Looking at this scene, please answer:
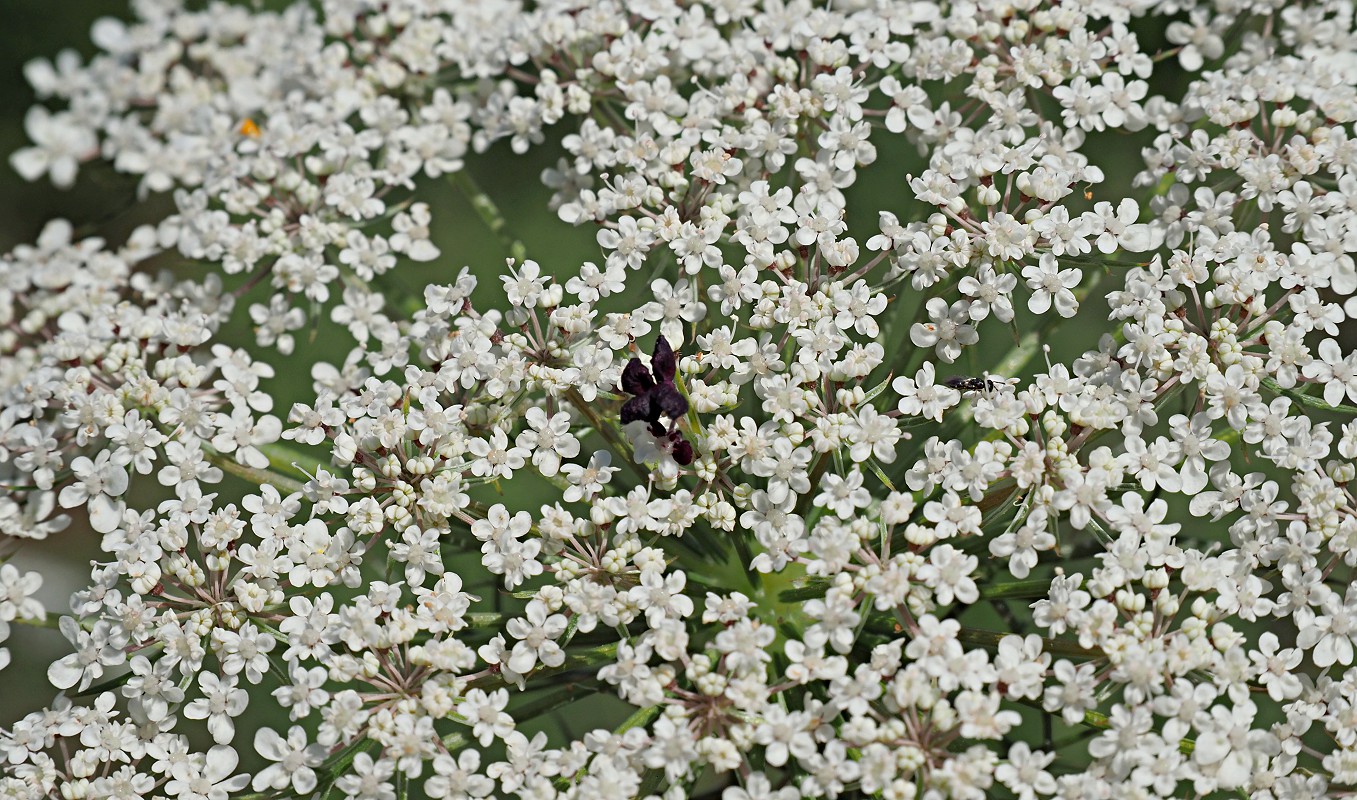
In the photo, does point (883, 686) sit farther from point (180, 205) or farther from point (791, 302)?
point (180, 205)

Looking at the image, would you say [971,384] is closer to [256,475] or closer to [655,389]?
[655,389]

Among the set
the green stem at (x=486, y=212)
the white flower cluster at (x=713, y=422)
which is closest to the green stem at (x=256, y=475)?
the white flower cluster at (x=713, y=422)

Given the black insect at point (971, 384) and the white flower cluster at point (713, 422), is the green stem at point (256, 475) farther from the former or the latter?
the black insect at point (971, 384)

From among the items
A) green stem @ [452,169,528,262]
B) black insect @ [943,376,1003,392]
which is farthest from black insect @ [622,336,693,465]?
green stem @ [452,169,528,262]

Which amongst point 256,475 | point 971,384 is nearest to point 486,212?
point 256,475

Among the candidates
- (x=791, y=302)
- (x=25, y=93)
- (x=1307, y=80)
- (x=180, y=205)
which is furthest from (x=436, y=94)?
(x=25, y=93)
